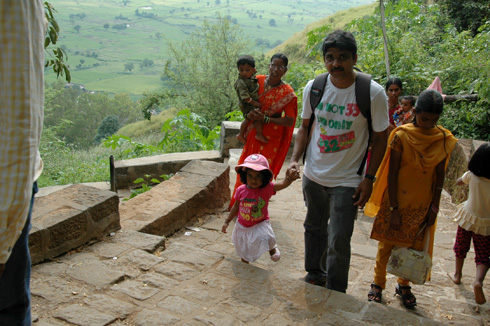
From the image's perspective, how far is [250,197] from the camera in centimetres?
371

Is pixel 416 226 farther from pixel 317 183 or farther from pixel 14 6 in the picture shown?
pixel 14 6

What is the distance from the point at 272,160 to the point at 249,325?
8.43 feet

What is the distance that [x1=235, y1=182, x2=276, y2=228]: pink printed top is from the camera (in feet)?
12.2

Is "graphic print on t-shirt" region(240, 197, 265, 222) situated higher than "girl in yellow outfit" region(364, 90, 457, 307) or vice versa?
"girl in yellow outfit" region(364, 90, 457, 307)

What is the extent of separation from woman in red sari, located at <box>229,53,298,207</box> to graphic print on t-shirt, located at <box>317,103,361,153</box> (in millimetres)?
1688

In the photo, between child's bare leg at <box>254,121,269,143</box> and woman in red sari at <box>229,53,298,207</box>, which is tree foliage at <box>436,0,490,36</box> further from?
child's bare leg at <box>254,121,269,143</box>

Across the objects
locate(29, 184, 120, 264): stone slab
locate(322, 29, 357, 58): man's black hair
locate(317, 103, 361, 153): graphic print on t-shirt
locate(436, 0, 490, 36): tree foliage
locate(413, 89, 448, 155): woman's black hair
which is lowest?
locate(29, 184, 120, 264): stone slab

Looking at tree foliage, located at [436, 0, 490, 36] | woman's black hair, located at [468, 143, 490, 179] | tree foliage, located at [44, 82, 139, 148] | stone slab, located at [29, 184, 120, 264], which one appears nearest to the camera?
stone slab, located at [29, 184, 120, 264]

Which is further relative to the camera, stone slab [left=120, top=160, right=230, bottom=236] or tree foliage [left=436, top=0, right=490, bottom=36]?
tree foliage [left=436, top=0, right=490, bottom=36]

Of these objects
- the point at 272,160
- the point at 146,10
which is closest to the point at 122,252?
the point at 272,160

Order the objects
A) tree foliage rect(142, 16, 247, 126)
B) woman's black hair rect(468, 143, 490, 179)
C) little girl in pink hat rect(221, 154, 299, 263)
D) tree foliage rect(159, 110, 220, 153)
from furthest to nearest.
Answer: tree foliage rect(142, 16, 247, 126)
tree foliage rect(159, 110, 220, 153)
little girl in pink hat rect(221, 154, 299, 263)
woman's black hair rect(468, 143, 490, 179)

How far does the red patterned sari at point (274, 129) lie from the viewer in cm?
483

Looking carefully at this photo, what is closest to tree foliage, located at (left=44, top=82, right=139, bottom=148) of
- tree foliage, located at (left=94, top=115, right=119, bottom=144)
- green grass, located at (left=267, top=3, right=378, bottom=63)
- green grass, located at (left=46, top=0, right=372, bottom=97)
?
tree foliage, located at (left=94, top=115, right=119, bottom=144)

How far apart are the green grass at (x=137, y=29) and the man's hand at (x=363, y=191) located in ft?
185
